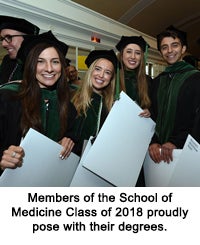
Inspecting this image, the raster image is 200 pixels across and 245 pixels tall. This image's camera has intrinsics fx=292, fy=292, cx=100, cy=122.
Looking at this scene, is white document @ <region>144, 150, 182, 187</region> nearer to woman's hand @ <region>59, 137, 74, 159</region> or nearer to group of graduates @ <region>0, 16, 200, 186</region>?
group of graduates @ <region>0, 16, 200, 186</region>

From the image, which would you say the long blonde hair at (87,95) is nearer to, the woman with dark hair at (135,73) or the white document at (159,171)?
the woman with dark hair at (135,73)

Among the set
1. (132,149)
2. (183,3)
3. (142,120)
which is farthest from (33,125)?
(183,3)

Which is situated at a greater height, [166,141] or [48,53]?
[48,53]

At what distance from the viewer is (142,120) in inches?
115

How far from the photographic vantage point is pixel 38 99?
6.98ft

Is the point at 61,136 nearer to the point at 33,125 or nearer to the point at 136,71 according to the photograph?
the point at 33,125

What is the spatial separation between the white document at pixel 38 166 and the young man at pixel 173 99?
1069 millimetres

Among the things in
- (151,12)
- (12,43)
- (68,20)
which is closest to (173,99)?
(12,43)

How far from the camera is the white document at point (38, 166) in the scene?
196 cm

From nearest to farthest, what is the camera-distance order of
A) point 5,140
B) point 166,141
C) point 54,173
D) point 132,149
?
point 5,140
point 54,173
point 132,149
point 166,141

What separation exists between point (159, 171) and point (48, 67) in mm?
1458

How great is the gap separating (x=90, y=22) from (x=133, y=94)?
3571 millimetres

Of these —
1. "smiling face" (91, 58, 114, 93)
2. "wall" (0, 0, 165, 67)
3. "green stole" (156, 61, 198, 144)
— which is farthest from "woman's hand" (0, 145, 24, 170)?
"wall" (0, 0, 165, 67)

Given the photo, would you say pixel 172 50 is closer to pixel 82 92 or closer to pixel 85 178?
pixel 82 92
